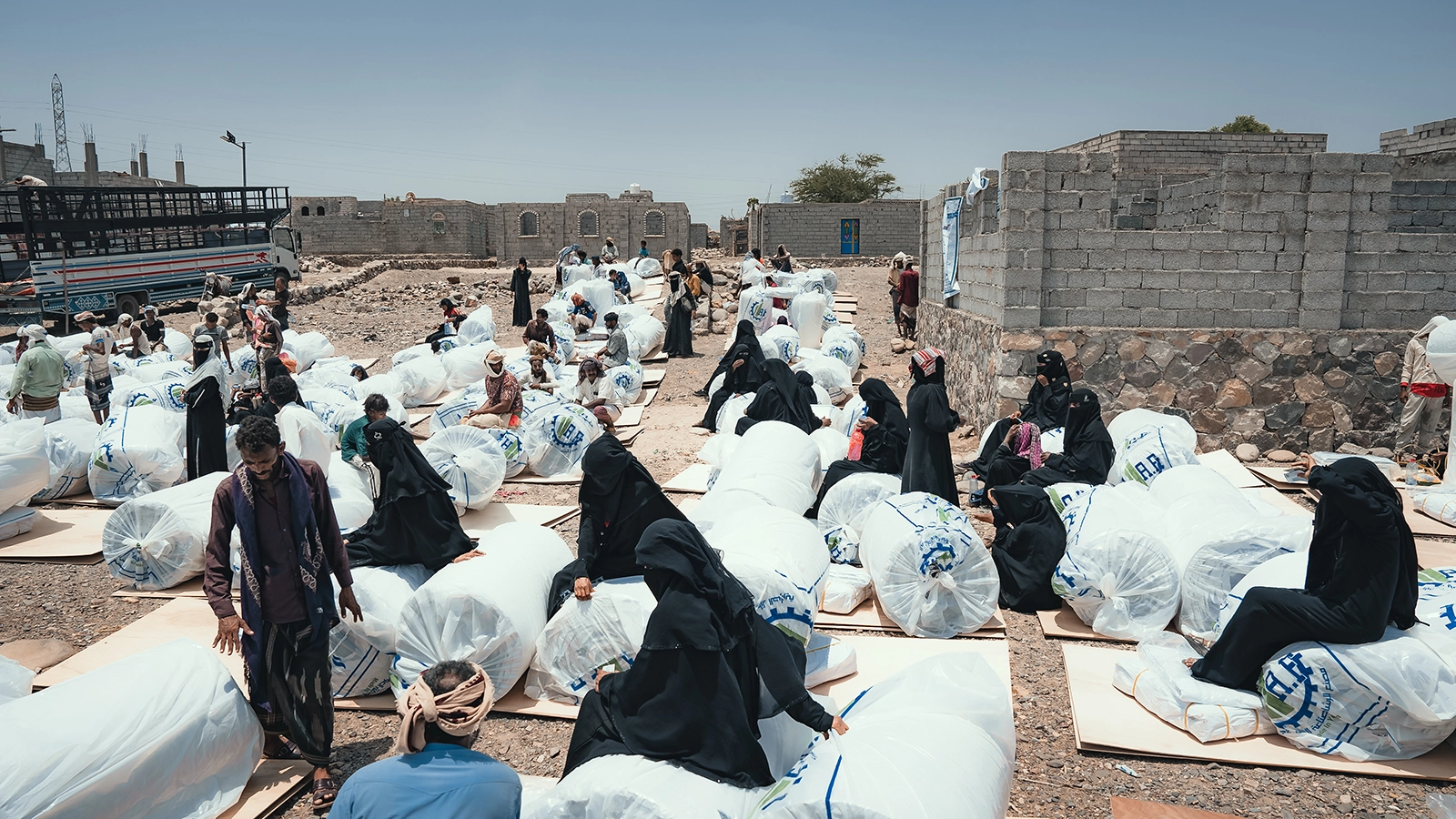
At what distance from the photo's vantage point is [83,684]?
2.81 m

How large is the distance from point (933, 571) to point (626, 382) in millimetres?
6641

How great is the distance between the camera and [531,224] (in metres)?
Answer: 32.7

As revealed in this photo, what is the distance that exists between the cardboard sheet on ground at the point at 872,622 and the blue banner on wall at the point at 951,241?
19.6ft

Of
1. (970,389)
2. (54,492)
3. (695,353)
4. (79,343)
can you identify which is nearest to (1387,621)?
(970,389)

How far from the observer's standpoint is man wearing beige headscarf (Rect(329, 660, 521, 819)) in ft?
6.15

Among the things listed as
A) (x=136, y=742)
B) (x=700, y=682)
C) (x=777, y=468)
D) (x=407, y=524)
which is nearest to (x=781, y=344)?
(x=777, y=468)

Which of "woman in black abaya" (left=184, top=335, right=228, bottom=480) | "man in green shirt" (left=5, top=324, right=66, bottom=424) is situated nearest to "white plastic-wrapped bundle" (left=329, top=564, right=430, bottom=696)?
"woman in black abaya" (left=184, top=335, right=228, bottom=480)

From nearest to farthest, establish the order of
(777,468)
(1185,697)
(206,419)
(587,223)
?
(1185,697)
(777,468)
(206,419)
(587,223)

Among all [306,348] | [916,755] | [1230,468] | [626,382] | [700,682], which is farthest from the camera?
[306,348]

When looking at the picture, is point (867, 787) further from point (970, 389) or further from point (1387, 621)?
point (970, 389)

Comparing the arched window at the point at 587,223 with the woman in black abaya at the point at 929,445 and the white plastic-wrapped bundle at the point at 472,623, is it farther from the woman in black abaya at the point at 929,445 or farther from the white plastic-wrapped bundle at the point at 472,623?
the white plastic-wrapped bundle at the point at 472,623

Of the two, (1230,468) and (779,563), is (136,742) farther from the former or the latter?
(1230,468)

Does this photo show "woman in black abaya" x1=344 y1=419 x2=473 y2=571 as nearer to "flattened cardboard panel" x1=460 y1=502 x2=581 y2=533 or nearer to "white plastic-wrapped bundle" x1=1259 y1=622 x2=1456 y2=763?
"flattened cardboard panel" x1=460 y1=502 x2=581 y2=533

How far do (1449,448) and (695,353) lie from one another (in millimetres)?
9191
